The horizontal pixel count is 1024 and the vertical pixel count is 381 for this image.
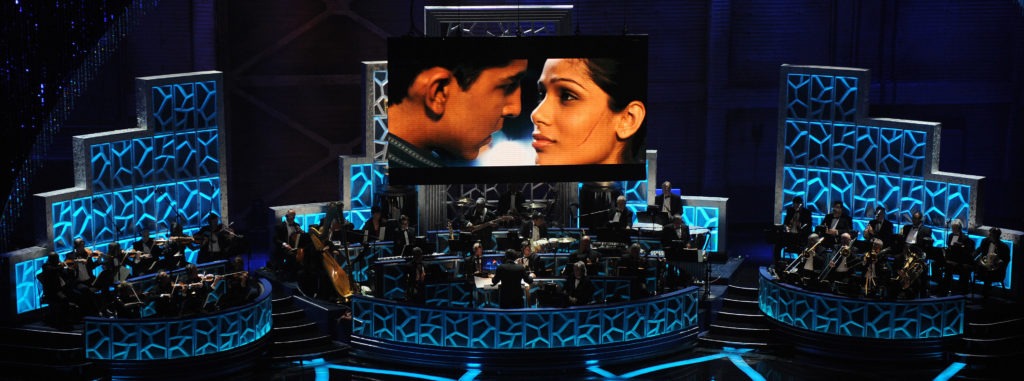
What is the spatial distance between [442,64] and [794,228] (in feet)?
19.3

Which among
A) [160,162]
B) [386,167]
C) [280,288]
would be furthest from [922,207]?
[160,162]

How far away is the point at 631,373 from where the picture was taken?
17.7 m

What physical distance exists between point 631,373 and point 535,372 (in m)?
1.25

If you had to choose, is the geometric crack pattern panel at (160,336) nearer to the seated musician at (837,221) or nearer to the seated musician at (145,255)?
the seated musician at (145,255)

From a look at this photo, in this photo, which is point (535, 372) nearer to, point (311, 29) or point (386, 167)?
point (386, 167)

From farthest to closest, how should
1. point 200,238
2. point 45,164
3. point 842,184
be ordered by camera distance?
point 45,164 < point 842,184 < point 200,238

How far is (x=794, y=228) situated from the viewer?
20750mm

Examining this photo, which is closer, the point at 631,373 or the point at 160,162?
the point at 631,373

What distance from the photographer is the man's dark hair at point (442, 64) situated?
66.5 ft

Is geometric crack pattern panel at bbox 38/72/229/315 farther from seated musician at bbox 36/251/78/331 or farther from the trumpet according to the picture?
the trumpet

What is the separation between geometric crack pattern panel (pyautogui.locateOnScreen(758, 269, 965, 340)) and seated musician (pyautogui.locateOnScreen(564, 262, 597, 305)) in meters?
2.76

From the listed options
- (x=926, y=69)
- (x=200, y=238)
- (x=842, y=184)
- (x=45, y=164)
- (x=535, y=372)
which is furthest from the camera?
(x=926, y=69)

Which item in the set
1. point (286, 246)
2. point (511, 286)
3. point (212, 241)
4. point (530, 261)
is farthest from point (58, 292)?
point (530, 261)

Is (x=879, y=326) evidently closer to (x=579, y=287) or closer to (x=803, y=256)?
(x=803, y=256)
